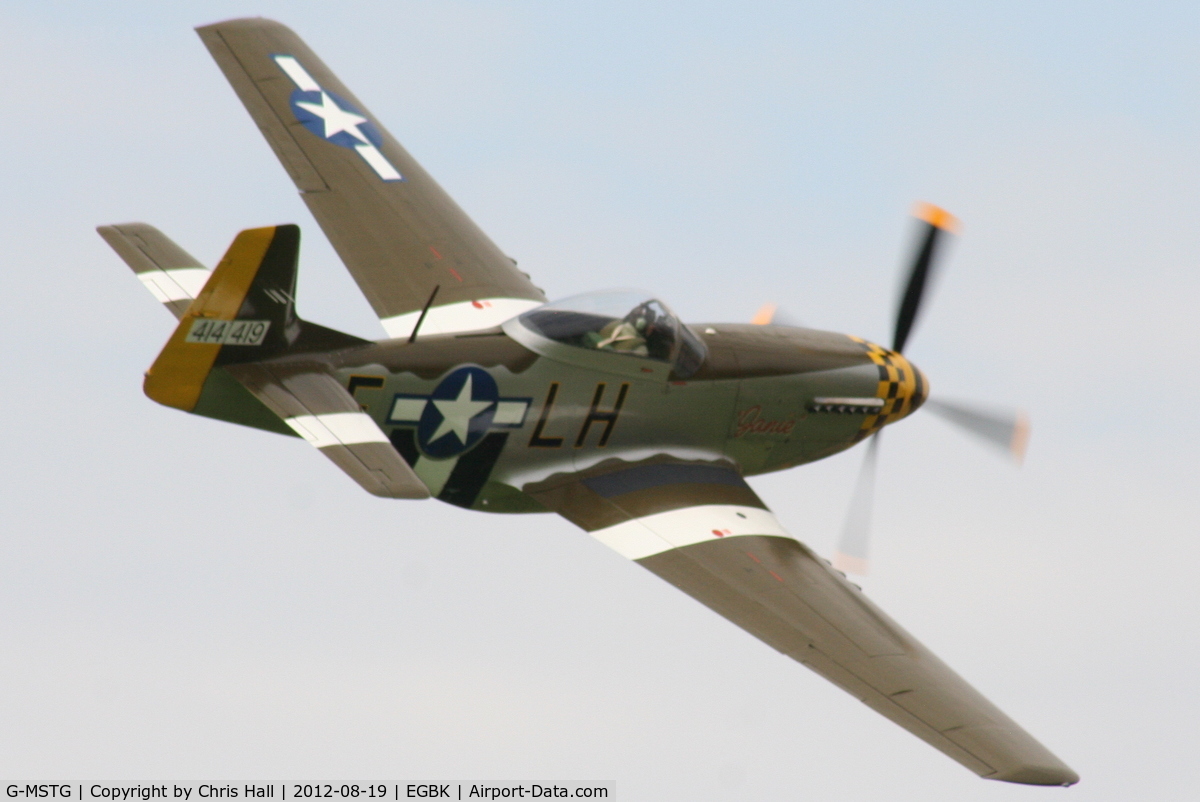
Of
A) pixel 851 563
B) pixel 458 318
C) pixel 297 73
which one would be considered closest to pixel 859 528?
pixel 851 563

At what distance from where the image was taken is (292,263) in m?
16.4

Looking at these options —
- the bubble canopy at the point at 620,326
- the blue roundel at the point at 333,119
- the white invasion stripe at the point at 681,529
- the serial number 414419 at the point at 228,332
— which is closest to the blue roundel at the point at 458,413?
the bubble canopy at the point at 620,326

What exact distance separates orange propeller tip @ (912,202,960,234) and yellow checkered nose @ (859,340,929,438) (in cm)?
142

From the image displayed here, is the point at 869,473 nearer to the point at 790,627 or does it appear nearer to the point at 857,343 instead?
the point at 857,343

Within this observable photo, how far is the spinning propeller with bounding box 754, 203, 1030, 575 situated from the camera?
19.9 metres

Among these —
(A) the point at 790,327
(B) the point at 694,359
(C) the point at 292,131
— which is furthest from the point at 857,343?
(C) the point at 292,131

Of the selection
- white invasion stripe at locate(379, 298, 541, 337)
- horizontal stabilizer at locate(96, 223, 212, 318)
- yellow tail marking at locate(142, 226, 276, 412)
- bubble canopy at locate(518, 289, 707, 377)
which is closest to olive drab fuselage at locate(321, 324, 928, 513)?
bubble canopy at locate(518, 289, 707, 377)

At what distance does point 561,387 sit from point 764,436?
2.33 m

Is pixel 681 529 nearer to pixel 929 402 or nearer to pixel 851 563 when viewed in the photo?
pixel 851 563

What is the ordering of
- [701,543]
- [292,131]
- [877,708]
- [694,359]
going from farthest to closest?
[292,131] < [694,359] < [701,543] < [877,708]

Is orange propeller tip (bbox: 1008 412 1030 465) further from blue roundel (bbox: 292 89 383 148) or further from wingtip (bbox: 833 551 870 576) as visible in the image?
blue roundel (bbox: 292 89 383 148)

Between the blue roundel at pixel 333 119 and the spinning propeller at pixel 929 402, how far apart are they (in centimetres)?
508

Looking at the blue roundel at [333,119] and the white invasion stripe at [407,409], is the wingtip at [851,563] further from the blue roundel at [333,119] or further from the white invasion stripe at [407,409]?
the blue roundel at [333,119]

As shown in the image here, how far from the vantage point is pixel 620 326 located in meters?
18.4
